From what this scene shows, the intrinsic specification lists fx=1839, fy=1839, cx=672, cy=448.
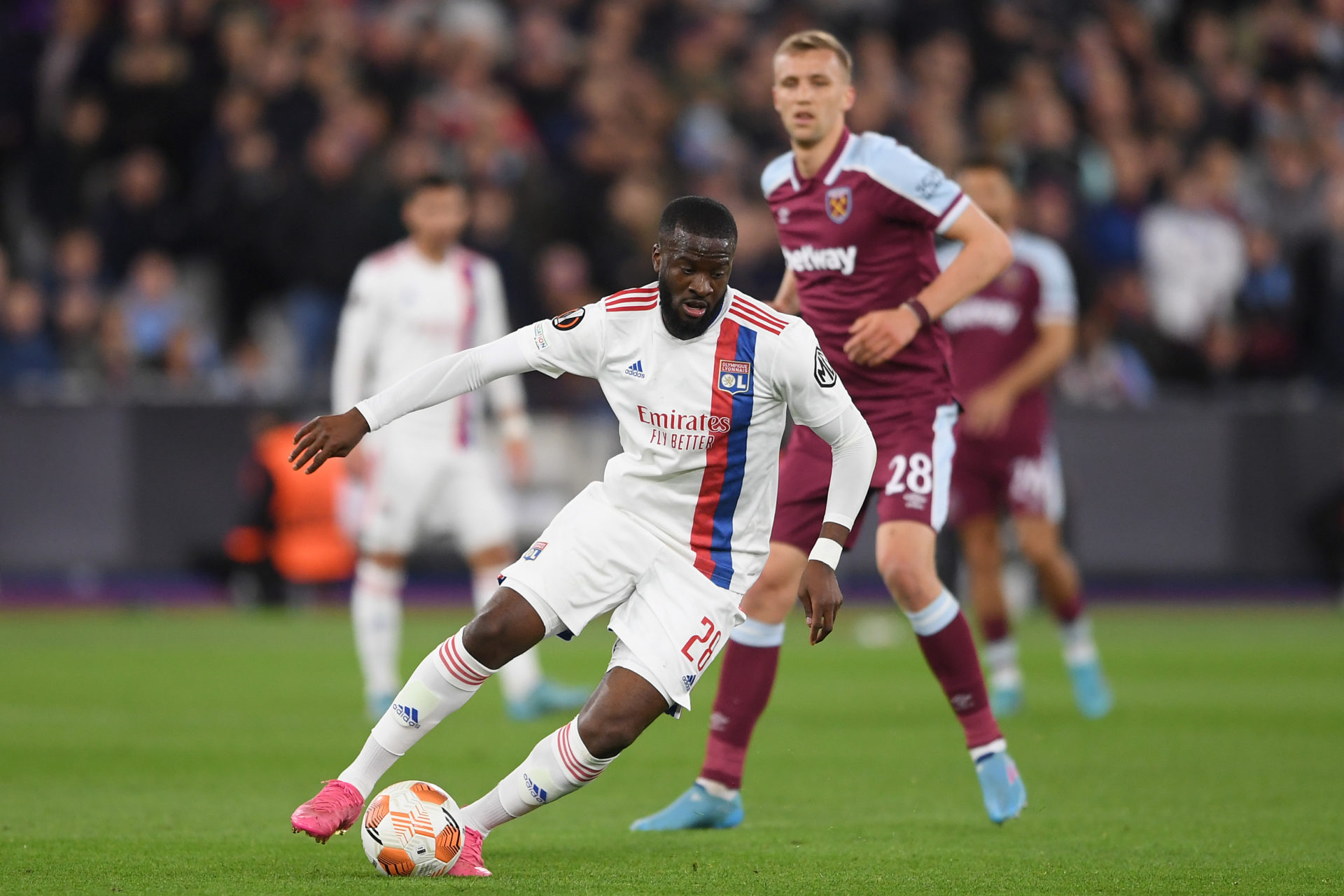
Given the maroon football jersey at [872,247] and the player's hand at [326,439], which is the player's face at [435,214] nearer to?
the maroon football jersey at [872,247]

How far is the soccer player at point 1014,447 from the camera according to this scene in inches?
391

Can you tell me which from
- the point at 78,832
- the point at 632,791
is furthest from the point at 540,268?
the point at 78,832

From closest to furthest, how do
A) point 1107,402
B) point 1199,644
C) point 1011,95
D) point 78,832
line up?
point 78,832
point 1199,644
point 1107,402
point 1011,95

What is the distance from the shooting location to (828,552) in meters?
5.46

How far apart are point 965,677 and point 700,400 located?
1.73 meters

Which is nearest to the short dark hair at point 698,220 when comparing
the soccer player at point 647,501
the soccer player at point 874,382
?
the soccer player at point 647,501

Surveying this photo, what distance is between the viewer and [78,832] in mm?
6105

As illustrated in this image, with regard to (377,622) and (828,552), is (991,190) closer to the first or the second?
(377,622)

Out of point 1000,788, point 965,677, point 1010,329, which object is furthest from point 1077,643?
point 1000,788

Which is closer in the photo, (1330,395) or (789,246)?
(789,246)

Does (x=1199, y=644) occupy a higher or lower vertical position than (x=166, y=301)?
lower

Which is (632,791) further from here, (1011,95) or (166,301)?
(1011,95)

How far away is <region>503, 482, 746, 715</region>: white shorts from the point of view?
5.45 meters

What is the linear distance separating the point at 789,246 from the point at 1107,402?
10.5m
